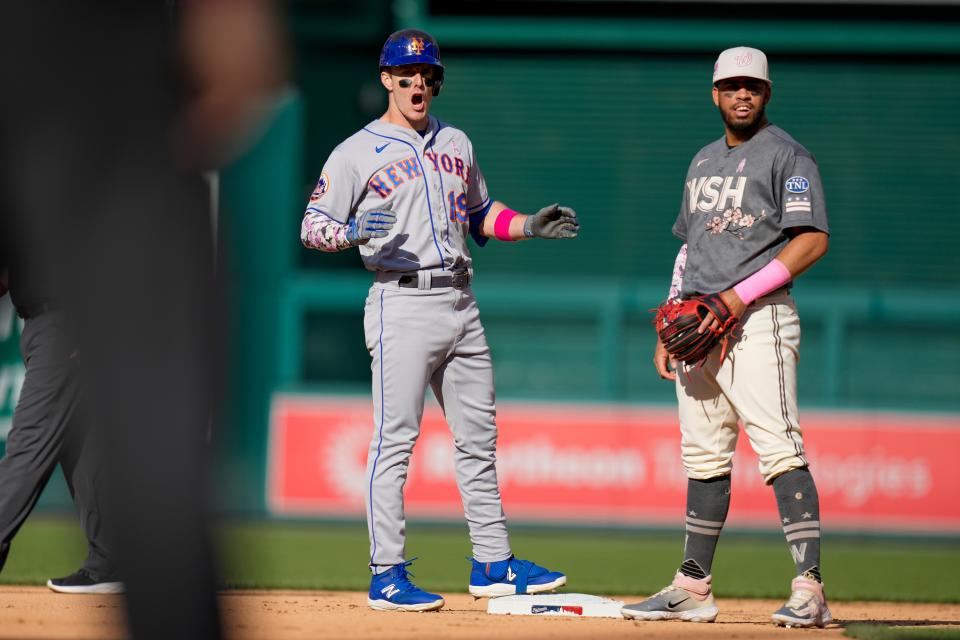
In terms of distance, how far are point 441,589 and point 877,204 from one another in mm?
9274

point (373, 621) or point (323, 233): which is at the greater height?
point (323, 233)

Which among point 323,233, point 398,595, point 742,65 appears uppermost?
point 742,65

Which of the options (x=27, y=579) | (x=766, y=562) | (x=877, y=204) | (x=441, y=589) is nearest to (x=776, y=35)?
(x=877, y=204)

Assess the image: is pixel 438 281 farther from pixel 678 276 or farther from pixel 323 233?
pixel 678 276

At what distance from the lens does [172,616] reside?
80.6 inches

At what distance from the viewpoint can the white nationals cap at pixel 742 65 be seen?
473 centimetres

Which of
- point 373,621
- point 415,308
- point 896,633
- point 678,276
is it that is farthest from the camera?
point 678,276

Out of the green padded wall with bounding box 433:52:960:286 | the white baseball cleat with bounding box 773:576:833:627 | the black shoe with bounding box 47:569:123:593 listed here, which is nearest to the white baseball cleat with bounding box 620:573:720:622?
the white baseball cleat with bounding box 773:576:833:627

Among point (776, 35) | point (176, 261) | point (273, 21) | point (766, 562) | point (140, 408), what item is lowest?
point (766, 562)

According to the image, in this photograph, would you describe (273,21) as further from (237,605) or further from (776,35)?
(776,35)

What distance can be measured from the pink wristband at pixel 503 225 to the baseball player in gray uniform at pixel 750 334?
786 millimetres

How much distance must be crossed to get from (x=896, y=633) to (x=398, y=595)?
5.77 feet

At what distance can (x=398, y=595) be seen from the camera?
4816mm

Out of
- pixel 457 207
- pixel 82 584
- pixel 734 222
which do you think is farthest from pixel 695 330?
pixel 82 584
